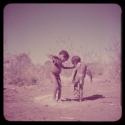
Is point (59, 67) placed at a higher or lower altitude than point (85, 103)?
higher

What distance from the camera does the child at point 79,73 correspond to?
2842 millimetres

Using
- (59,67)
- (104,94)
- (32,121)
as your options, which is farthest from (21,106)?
(104,94)

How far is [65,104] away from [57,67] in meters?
0.23

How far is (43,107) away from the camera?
113 inches

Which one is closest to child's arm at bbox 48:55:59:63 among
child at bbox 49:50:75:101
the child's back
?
child at bbox 49:50:75:101

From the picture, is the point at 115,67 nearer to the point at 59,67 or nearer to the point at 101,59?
the point at 101,59

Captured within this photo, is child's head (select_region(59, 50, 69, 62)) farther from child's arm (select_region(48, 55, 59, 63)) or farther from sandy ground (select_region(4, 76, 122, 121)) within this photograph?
sandy ground (select_region(4, 76, 122, 121))

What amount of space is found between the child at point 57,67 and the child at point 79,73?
0.20ft

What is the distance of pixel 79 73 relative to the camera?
2.86 m

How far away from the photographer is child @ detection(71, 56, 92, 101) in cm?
284

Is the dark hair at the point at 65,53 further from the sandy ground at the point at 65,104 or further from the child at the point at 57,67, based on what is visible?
the sandy ground at the point at 65,104

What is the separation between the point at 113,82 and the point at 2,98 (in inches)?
26.8

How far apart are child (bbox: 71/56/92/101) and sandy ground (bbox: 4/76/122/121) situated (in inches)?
1.2

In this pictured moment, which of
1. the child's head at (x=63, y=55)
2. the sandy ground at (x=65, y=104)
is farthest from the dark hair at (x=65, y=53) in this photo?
the sandy ground at (x=65, y=104)
